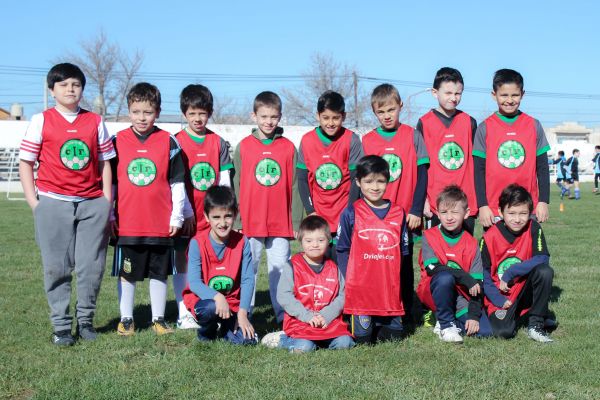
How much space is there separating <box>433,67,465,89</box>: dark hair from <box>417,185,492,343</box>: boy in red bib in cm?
99

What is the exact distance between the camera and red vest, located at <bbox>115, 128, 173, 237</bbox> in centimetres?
580

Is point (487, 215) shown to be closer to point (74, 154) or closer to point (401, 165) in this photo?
point (401, 165)

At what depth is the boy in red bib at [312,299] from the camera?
17.4 ft

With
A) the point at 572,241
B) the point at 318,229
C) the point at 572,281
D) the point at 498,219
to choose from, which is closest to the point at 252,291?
the point at 318,229

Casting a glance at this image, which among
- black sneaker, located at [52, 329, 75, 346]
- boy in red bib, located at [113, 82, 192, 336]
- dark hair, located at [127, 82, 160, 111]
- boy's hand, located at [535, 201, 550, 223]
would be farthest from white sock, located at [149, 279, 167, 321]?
boy's hand, located at [535, 201, 550, 223]

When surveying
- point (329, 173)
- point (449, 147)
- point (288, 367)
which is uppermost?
point (449, 147)

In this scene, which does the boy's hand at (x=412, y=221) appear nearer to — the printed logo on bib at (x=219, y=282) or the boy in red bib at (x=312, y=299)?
the boy in red bib at (x=312, y=299)

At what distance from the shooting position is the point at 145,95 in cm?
586

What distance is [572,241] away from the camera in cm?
1237

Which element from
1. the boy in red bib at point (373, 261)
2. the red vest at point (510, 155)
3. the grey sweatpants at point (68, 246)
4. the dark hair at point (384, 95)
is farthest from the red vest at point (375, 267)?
the grey sweatpants at point (68, 246)

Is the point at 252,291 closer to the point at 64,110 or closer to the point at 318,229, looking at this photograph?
the point at 318,229

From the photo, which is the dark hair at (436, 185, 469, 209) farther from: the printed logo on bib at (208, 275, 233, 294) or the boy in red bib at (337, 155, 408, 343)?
the printed logo on bib at (208, 275, 233, 294)

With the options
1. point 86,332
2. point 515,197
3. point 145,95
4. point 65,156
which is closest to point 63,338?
point 86,332

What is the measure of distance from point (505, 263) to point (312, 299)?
1.69m
